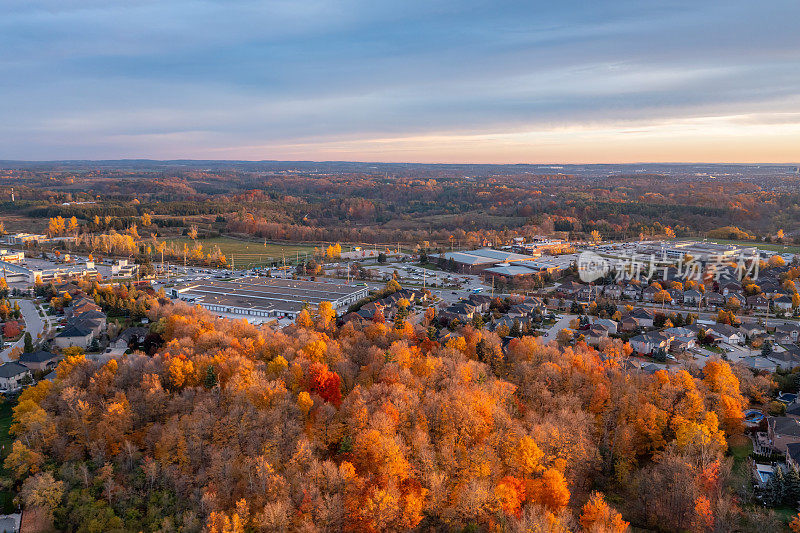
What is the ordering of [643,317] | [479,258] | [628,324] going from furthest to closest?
[479,258] < [643,317] < [628,324]

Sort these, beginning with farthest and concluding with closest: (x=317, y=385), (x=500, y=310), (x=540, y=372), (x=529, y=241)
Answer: (x=529, y=241) → (x=500, y=310) → (x=540, y=372) → (x=317, y=385)

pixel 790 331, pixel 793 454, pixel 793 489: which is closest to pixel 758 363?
pixel 790 331

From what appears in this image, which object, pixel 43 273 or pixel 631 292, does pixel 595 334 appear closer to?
pixel 631 292

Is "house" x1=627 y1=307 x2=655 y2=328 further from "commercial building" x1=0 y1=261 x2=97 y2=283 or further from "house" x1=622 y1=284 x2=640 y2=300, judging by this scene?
"commercial building" x1=0 y1=261 x2=97 y2=283

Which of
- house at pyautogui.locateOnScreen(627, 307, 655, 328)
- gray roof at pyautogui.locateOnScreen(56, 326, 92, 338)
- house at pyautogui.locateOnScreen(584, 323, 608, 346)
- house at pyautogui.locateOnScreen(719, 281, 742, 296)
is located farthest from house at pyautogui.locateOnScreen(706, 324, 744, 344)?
gray roof at pyautogui.locateOnScreen(56, 326, 92, 338)

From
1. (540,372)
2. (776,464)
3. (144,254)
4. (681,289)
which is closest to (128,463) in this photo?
(540,372)

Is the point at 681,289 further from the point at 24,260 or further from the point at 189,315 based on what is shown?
the point at 24,260

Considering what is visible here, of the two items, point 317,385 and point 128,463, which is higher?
point 317,385
